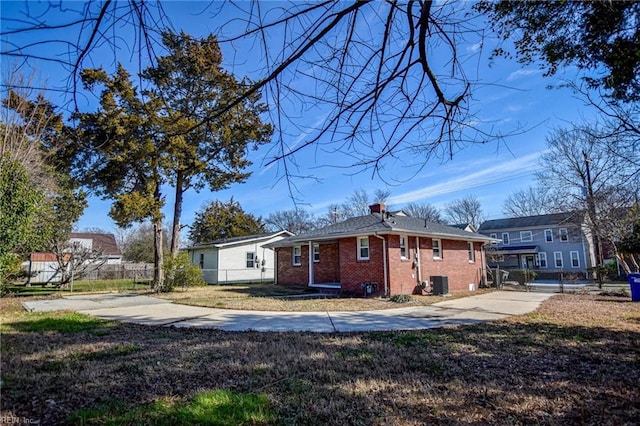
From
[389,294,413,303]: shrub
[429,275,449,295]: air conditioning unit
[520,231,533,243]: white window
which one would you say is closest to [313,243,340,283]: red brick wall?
[389,294,413,303]: shrub

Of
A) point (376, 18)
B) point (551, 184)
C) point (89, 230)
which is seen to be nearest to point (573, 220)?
point (551, 184)

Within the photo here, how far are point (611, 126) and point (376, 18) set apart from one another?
542 centimetres

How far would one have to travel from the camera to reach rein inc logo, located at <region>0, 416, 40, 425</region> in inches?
120

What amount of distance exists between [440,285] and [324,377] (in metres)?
12.3

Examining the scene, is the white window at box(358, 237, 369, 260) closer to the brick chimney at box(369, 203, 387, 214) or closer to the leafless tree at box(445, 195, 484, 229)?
the brick chimney at box(369, 203, 387, 214)

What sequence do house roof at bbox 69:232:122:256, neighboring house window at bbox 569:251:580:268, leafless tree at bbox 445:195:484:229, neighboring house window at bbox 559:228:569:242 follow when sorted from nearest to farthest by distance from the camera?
neighboring house window at bbox 559:228:569:242 → neighboring house window at bbox 569:251:580:268 → house roof at bbox 69:232:122:256 → leafless tree at bbox 445:195:484:229

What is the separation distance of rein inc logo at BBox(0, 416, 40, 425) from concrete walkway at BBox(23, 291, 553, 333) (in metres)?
4.53

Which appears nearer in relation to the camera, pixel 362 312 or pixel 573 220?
pixel 362 312

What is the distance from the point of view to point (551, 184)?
2098 cm

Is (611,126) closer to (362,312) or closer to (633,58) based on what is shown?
(633,58)

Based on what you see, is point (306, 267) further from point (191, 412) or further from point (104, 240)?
point (104, 240)

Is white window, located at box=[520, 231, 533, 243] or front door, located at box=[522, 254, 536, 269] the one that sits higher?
white window, located at box=[520, 231, 533, 243]

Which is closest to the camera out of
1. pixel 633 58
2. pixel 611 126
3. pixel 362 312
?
pixel 633 58

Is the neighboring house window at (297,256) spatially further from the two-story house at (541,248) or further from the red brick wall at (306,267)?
the two-story house at (541,248)
